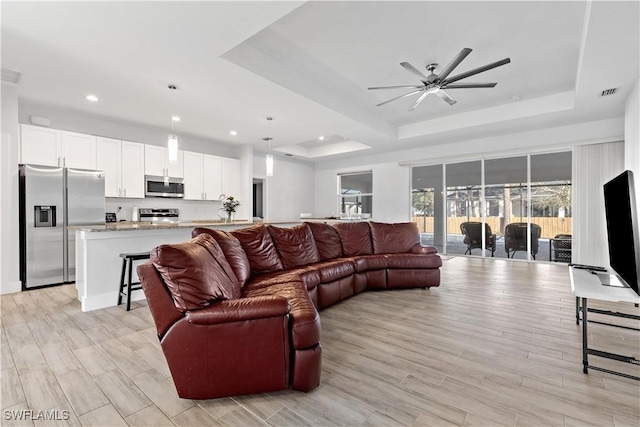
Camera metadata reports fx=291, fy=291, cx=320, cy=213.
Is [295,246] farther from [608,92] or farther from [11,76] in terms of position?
[608,92]

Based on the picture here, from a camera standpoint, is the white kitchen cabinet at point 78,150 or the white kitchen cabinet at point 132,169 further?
the white kitchen cabinet at point 132,169

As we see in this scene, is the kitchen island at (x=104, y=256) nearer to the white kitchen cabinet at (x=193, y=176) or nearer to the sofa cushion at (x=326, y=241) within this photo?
the sofa cushion at (x=326, y=241)

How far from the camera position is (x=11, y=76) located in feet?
12.0

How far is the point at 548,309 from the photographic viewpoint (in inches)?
127

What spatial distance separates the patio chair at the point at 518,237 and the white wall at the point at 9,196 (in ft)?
28.4

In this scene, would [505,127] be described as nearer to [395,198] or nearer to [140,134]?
[395,198]

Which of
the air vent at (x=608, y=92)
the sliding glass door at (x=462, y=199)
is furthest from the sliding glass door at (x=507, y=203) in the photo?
the air vent at (x=608, y=92)

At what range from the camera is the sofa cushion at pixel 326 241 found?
404cm

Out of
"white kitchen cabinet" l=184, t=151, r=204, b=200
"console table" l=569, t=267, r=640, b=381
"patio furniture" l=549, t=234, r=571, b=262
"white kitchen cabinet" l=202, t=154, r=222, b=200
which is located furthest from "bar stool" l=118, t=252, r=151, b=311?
"patio furniture" l=549, t=234, r=571, b=262

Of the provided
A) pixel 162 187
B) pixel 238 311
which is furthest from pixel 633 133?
pixel 162 187

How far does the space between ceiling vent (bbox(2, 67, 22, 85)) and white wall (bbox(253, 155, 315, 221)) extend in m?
4.74

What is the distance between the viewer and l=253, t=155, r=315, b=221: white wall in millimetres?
8273

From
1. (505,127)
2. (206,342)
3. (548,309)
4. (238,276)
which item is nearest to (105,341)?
(238,276)

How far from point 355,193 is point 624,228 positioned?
7.13 meters
